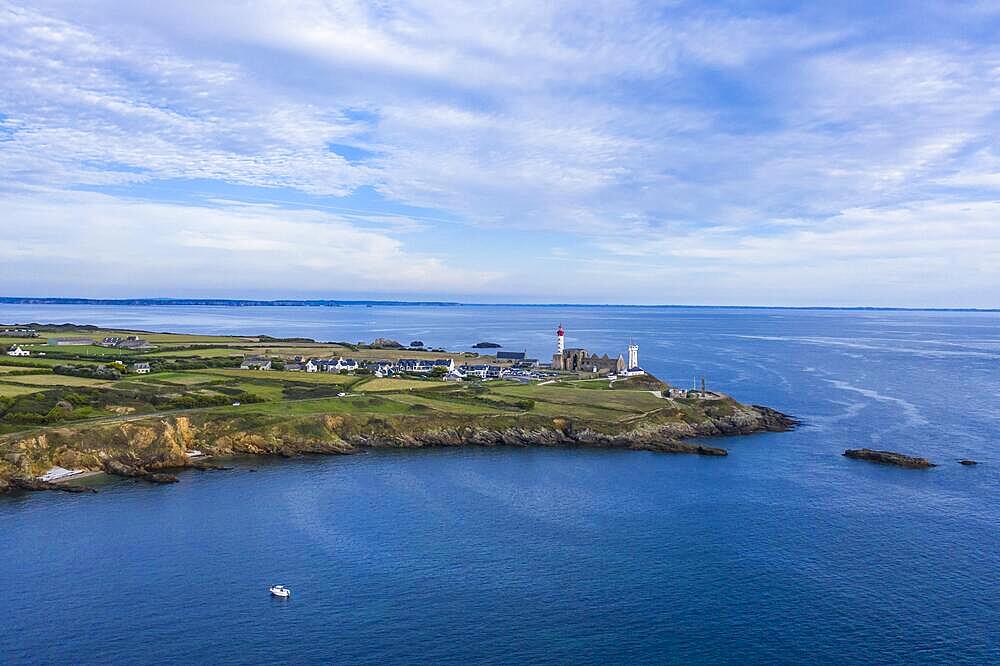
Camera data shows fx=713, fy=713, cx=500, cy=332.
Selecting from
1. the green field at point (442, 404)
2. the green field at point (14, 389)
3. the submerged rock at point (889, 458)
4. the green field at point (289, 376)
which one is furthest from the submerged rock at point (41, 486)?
the submerged rock at point (889, 458)

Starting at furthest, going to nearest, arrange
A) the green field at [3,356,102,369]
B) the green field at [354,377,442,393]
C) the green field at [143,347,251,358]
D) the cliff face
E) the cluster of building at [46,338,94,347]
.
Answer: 1. the cluster of building at [46,338,94,347]
2. the green field at [143,347,251,358]
3. the green field at [3,356,102,369]
4. the green field at [354,377,442,393]
5. the cliff face

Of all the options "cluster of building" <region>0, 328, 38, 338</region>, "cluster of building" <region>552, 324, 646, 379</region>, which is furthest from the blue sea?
"cluster of building" <region>0, 328, 38, 338</region>

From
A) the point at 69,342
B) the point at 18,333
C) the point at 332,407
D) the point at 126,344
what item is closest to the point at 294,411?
the point at 332,407

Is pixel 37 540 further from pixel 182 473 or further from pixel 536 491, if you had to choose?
pixel 536 491

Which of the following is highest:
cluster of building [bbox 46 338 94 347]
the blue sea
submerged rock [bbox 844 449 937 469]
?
cluster of building [bbox 46 338 94 347]

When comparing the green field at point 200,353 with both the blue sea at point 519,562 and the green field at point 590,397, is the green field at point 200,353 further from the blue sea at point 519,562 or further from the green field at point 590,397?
the blue sea at point 519,562

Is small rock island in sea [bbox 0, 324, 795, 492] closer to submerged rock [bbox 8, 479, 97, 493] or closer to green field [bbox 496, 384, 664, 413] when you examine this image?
submerged rock [bbox 8, 479, 97, 493]

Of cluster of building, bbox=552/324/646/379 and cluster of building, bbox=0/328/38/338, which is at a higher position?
cluster of building, bbox=0/328/38/338

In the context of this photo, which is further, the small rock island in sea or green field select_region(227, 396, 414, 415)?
green field select_region(227, 396, 414, 415)
